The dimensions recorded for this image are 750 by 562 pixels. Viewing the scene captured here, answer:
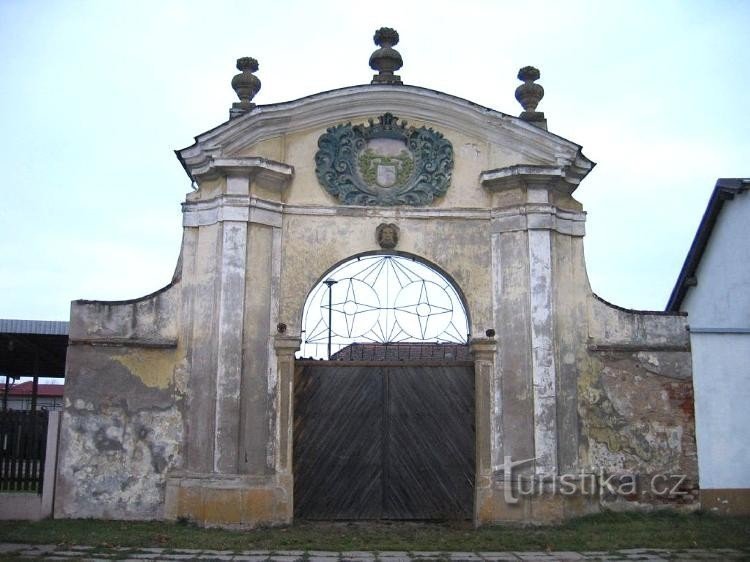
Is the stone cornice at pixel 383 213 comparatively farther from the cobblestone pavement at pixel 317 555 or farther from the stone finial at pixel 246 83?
the cobblestone pavement at pixel 317 555

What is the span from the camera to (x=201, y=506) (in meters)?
10.5

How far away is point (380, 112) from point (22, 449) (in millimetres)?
6513

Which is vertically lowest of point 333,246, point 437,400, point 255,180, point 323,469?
point 323,469

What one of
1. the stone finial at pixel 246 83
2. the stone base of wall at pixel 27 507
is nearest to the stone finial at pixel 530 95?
the stone finial at pixel 246 83

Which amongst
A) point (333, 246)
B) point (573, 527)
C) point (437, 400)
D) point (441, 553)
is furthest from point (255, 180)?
point (573, 527)

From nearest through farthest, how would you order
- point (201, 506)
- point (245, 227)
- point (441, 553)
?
point (441, 553)
point (201, 506)
point (245, 227)

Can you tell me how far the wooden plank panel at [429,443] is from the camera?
11188 millimetres

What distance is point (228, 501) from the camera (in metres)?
10.5

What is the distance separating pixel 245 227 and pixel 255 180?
2.16 ft

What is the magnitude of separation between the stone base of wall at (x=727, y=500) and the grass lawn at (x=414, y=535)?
12.6 inches

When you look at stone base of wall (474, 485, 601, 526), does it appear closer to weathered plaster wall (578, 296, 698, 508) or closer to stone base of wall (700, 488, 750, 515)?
weathered plaster wall (578, 296, 698, 508)

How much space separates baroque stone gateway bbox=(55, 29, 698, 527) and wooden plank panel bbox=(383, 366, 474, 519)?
0.09ft

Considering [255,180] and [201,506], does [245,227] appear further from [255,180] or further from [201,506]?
[201,506]

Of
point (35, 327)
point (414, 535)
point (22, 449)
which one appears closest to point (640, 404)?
point (414, 535)
